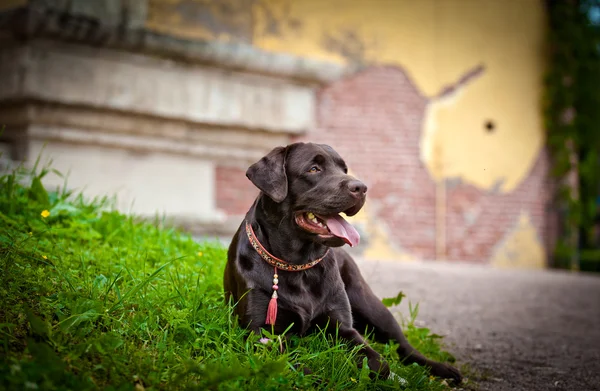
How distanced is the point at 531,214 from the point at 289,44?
3.91m

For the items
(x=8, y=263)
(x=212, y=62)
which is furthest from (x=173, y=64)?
(x=8, y=263)

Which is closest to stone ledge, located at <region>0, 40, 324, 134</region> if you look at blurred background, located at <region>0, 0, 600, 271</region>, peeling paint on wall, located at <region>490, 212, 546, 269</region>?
blurred background, located at <region>0, 0, 600, 271</region>

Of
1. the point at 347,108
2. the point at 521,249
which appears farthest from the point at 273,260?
the point at 521,249

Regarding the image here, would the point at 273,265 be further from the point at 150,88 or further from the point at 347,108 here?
the point at 347,108

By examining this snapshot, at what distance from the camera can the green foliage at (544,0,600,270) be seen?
7.88 metres

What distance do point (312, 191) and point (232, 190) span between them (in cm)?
347

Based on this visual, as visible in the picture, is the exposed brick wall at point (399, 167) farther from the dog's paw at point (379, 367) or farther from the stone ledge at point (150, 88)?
the dog's paw at point (379, 367)

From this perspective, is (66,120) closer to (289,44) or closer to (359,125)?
(289,44)

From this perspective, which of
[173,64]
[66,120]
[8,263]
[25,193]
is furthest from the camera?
[173,64]

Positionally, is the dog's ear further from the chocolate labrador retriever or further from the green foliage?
the green foliage

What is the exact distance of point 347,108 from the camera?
22.8 ft

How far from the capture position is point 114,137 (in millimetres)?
5344

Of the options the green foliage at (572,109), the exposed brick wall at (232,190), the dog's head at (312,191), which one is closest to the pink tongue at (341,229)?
the dog's head at (312,191)

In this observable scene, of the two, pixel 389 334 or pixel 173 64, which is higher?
pixel 173 64
